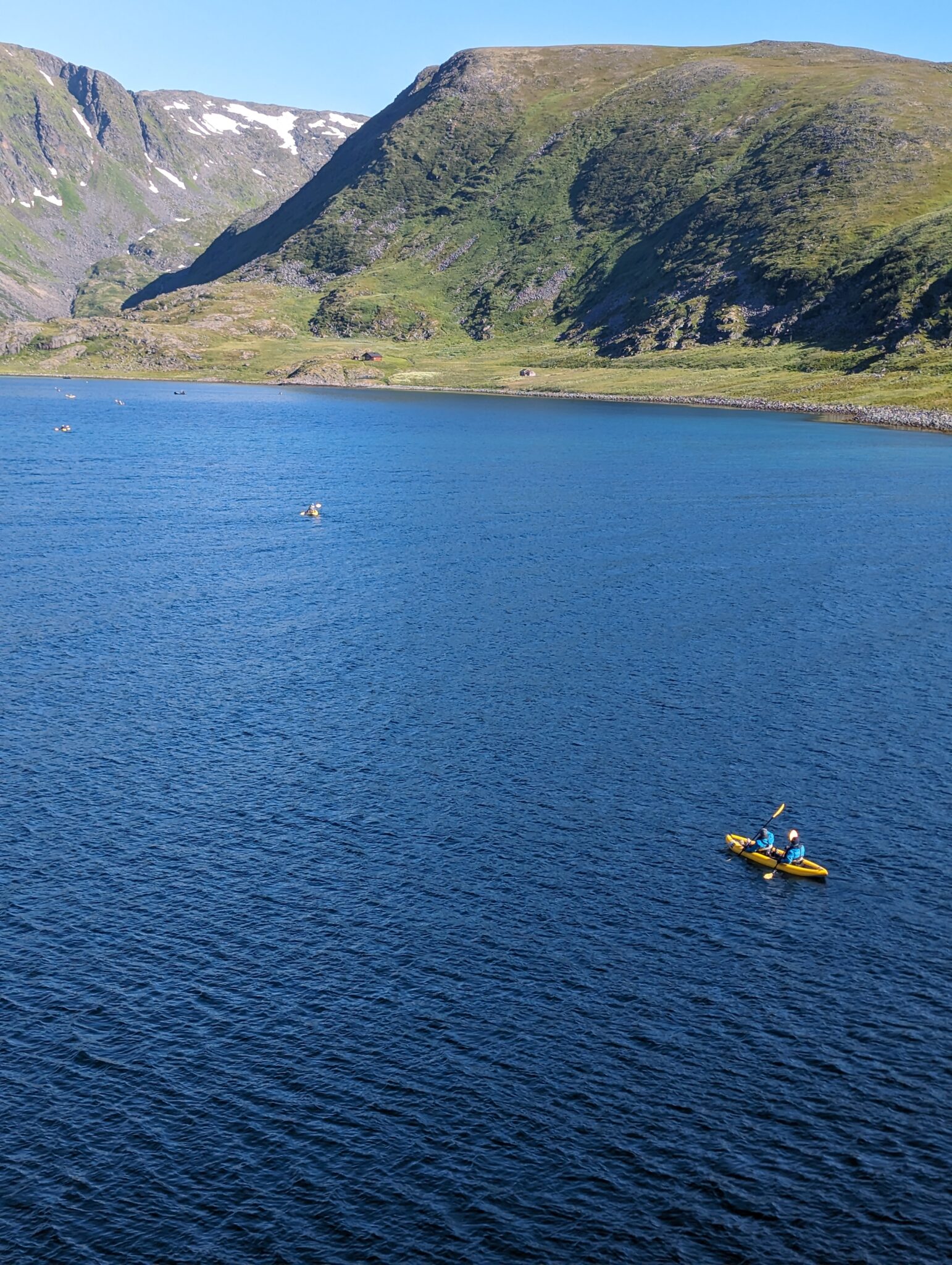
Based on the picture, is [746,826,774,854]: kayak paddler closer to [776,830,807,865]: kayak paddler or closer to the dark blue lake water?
[776,830,807,865]: kayak paddler

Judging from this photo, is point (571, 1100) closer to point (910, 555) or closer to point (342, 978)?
point (342, 978)

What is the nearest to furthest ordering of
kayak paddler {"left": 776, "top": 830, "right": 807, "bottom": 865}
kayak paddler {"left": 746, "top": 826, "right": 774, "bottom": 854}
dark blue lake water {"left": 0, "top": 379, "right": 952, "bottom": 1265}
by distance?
dark blue lake water {"left": 0, "top": 379, "right": 952, "bottom": 1265} < kayak paddler {"left": 776, "top": 830, "right": 807, "bottom": 865} < kayak paddler {"left": 746, "top": 826, "right": 774, "bottom": 854}

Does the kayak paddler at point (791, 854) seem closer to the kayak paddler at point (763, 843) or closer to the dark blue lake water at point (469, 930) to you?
the kayak paddler at point (763, 843)

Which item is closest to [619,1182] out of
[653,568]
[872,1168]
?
[872,1168]

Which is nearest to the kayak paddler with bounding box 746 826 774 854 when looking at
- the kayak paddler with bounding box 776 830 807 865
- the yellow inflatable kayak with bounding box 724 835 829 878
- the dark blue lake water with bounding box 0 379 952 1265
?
the yellow inflatable kayak with bounding box 724 835 829 878

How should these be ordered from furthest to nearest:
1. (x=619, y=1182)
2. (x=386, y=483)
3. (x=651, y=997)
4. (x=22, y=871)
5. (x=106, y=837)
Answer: (x=386, y=483), (x=106, y=837), (x=22, y=871), (x=651, y=997), (x=619, y=1182)

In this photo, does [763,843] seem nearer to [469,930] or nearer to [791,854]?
[791,854]

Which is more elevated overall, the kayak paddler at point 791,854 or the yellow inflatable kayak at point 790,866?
the kayak paddler at point 791,854

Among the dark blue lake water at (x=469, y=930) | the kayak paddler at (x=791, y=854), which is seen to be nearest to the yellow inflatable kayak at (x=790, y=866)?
the kayak paddler at (x=791, y=854)
